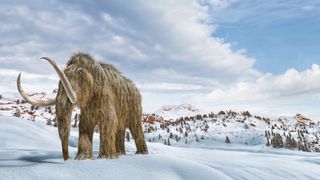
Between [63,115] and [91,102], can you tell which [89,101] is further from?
[63,115]

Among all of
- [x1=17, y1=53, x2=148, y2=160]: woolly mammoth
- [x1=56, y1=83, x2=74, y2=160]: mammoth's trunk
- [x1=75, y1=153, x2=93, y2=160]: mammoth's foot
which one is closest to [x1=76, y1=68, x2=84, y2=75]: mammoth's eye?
[x1=17, y1=53, x2=148, y2=160]: woolly mammoth

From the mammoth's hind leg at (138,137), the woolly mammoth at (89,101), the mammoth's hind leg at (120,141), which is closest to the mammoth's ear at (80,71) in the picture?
the woolly mammoth at (89,101)

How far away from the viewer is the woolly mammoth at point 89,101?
18.3 ft

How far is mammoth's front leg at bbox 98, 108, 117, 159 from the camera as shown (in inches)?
235

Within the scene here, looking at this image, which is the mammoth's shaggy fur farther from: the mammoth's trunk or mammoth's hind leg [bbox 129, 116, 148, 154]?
mammoth's hind leg [bbox 129, 116, 148, 154]

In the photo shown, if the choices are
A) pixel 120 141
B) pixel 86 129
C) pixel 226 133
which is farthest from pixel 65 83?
pixel 226 133

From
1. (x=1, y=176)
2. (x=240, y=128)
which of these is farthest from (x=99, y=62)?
(x=240, y=128)

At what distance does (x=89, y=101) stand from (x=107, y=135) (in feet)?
2.05

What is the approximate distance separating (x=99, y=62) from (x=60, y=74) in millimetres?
1479

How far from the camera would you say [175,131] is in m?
45.1

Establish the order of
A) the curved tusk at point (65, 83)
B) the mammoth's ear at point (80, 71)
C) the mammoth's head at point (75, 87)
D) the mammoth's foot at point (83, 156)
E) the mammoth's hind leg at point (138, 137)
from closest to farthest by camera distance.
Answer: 1. the curved tusk at point (65, 83)
2. the mammoth's head at point (75, 87)
3. the mammoth's foot at point (83, 156)
4. the mammoth's ear at point (80, 71)
5. the mammoth's hind leg at point (138, 137)

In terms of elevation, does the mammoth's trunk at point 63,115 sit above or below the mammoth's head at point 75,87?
below

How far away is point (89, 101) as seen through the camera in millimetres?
6066

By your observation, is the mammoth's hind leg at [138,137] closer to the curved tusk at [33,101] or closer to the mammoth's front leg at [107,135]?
the mammoth's front leg at [107,135]
